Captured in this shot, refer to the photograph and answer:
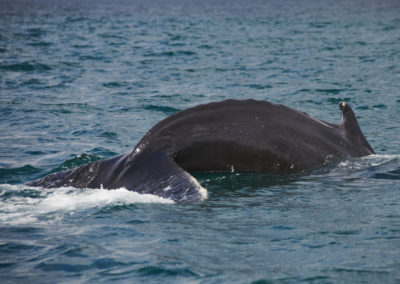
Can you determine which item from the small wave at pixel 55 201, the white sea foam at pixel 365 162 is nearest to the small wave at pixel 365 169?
the white sea foam at pixel 365 162

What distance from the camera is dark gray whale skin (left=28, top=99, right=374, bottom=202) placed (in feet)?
25.5

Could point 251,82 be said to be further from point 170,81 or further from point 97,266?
point 97,266

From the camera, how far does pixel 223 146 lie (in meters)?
8.05

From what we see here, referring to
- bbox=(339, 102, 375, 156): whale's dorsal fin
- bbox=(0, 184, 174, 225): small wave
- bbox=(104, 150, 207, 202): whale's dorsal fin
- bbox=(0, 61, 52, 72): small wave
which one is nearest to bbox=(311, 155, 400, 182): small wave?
bbox=(339, 102, 375, 156): whale's dorsal fin

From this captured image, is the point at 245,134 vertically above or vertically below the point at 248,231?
above

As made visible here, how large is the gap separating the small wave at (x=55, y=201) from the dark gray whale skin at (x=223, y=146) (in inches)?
5.0

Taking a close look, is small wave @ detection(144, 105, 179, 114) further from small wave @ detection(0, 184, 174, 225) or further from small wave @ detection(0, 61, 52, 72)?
small wave @ detection(0, 61, 52, 72)

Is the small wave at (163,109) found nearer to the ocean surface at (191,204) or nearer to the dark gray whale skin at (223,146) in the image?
the ocean surface at (191,204)

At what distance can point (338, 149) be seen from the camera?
8.45 m

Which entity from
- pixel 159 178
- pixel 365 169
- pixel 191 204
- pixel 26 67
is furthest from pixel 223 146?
pixel 26 67

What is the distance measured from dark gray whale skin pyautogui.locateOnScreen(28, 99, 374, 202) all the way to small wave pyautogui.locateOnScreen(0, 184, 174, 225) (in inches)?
5.0

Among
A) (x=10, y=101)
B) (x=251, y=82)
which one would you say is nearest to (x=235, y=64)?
(x=251, y=82)

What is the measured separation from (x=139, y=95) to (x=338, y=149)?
33.5 ft

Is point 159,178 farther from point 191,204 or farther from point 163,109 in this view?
point 163,109
